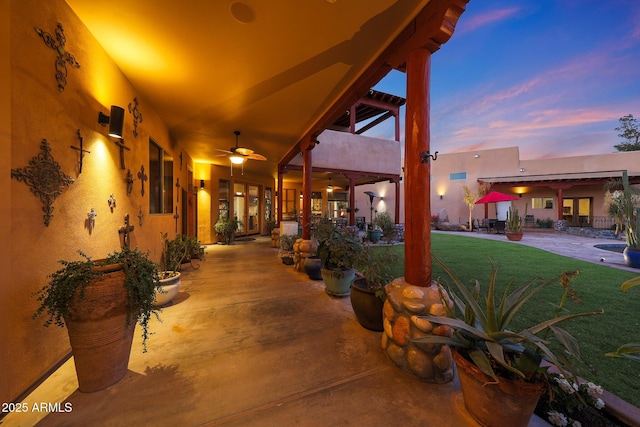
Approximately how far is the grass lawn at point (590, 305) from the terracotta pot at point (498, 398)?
60cm

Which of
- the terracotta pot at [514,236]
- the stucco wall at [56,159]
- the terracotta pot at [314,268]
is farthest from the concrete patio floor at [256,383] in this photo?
the terracotta pot at [514,236]

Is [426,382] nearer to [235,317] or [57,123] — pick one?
[235,317]

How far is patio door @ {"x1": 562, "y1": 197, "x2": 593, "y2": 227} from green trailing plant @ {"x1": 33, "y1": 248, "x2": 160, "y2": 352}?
20.3 meters

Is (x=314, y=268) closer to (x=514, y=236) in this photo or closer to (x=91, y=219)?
(x=91, y=219)

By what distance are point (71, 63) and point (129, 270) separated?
6.46ft

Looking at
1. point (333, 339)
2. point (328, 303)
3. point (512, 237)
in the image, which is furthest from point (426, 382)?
point (512, 237)

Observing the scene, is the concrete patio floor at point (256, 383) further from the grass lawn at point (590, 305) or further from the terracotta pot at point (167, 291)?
the grass lawn at point (590, 305)

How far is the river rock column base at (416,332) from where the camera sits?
5.50 feet

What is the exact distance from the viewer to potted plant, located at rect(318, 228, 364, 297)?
9.96 ft

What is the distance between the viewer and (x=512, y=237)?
30.2ft

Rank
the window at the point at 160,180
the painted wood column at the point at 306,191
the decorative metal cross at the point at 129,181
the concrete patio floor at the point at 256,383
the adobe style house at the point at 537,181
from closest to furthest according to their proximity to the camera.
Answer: the concrete patio floor at the point at 256,383
the decorative metal cross at the point at 129,181
the window at the point at 160,180
the painted wood column at the point at 306,191
the adobe style house at the point at 537,181

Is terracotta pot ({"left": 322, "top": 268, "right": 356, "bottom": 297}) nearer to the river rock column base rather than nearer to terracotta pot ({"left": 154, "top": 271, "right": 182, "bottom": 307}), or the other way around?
the river rock column base

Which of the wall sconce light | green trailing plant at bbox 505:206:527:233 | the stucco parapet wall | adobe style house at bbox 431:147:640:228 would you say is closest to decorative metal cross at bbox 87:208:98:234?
the wall sconce light

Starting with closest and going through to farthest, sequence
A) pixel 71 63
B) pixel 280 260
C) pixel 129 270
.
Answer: pixel 129 270, pixel 71 63, pixel 280 260
